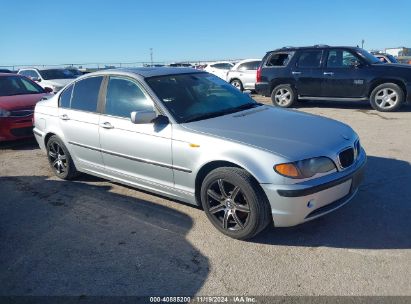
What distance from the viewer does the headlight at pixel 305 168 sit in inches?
126

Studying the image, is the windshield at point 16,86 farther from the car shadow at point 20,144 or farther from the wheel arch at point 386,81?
the wheel arch at point 386,81

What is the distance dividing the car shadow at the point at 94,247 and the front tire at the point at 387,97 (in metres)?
7.91

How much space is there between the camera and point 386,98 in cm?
998

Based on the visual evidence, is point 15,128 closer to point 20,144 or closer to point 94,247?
point 20,144

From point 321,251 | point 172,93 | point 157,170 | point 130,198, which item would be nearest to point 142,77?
point 172,93

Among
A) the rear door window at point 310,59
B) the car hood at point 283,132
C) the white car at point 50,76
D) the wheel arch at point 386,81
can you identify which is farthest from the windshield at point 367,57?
the white car at point 50,76

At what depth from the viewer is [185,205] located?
442 cm

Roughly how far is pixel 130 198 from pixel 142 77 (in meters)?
1.51

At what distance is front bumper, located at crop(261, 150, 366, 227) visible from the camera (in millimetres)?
3186

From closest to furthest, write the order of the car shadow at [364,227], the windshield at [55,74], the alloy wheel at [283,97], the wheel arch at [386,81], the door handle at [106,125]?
the car shadow at [364,227]
the door handle at [106,125]
the wheel arch at [386,81]
the alloy wheel at [283,97]
the windshield at [55,74]

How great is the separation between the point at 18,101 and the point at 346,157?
6918 millimetres

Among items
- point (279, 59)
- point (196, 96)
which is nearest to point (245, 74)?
point (279, 59)

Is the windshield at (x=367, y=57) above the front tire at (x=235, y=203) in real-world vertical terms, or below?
above

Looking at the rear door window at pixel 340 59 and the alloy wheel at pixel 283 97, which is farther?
the alloy wheel at pixel 283 97
